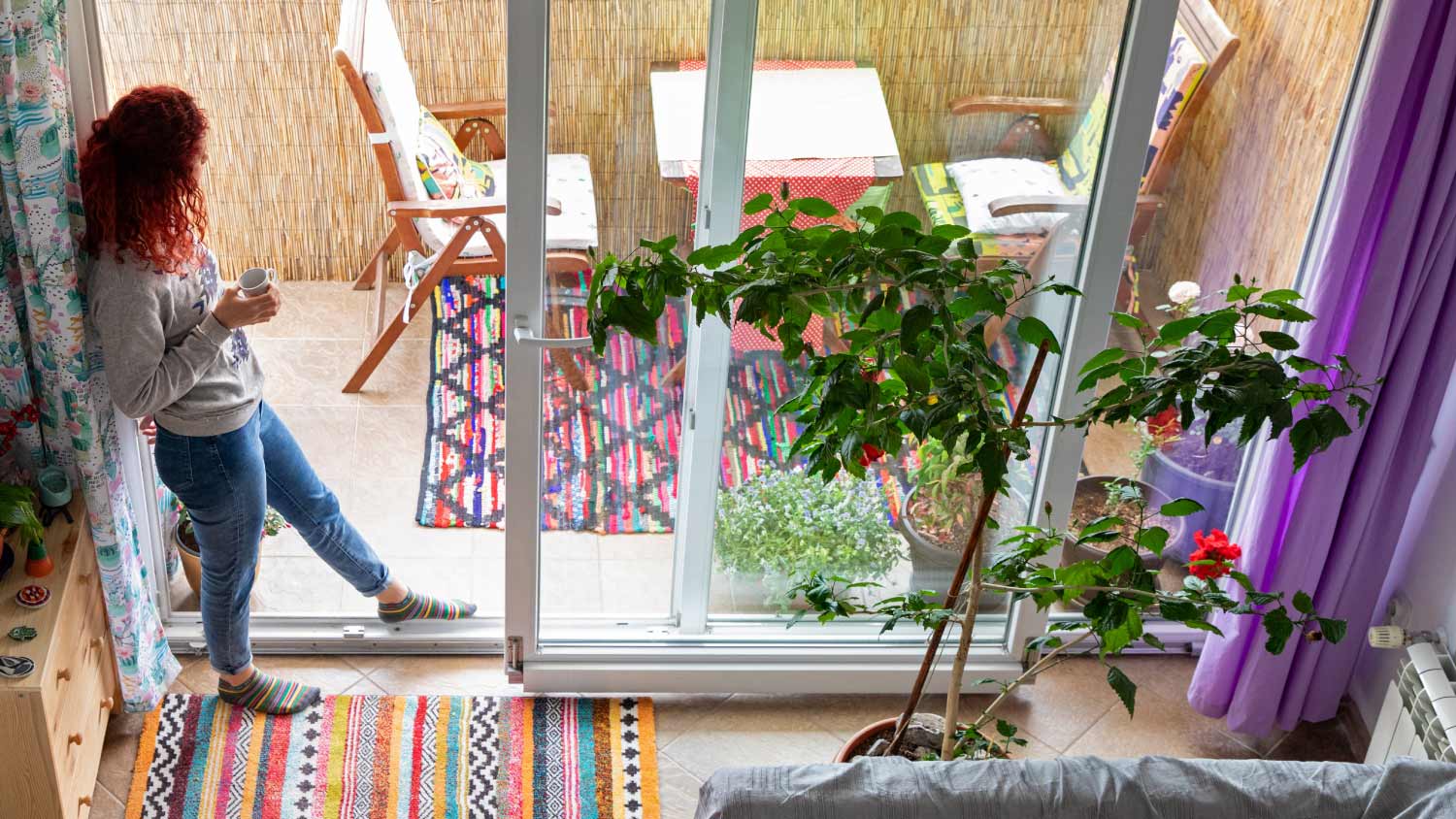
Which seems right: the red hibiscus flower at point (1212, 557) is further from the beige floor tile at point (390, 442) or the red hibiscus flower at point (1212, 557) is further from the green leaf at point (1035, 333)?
the beige floor tile at point (390, 442)

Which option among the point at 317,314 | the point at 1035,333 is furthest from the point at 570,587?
the point at 317,314

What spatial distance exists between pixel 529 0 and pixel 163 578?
1.58m

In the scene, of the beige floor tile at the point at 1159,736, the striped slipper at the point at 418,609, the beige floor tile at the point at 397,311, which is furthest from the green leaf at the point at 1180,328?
the beige floor tile at the point at 397,311

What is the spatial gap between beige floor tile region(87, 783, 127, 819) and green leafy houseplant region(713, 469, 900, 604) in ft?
4.19

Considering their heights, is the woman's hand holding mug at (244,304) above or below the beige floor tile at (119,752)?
above

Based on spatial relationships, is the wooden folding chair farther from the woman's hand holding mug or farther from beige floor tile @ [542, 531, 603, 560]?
the woman's hand holding mug

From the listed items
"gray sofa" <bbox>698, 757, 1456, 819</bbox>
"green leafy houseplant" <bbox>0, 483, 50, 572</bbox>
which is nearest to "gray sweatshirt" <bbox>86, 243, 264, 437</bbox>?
"green leafy houseplant" <bbox>0, 483, 50, 572</bbox>

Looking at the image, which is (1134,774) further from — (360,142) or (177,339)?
(360,142)

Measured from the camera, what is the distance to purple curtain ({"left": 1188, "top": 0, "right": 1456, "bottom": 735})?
2.29 meters

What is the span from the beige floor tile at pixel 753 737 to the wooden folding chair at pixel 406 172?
1.53 meters

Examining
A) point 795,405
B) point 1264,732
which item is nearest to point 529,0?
point 795,405

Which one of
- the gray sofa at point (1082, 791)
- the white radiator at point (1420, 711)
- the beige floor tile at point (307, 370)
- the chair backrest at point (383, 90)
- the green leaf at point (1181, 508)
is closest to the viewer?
the green leaf at point (1181, 508)

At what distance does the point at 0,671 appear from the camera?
2.20 m

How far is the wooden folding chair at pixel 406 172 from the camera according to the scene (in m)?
3.55
